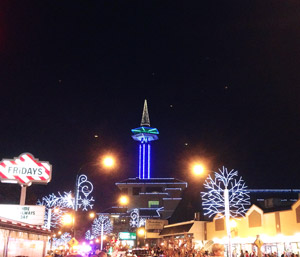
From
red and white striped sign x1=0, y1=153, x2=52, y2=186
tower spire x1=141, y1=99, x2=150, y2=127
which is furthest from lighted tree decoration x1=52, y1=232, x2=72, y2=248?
tower spire x1=141, y1=99, x2=150, y2=127

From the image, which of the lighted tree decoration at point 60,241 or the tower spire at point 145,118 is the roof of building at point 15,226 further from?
the tower spire at point 145,118

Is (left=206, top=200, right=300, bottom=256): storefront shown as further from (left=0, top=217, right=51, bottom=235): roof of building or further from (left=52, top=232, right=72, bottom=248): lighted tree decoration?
(left=52, top=232, right=72, bottom=248): lighted tree decoration

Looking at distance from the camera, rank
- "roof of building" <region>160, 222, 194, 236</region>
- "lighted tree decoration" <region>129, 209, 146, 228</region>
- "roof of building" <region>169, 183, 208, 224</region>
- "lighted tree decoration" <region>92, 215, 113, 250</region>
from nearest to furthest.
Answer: "roof of building" <region>160, 222, 194, 236</region>
"roof of building" <region>169, 183, 208, 224</region>
"lighted tree decoration" <region>129, 209, 146, 228</region>
"lighted tree decoration" <region>92, 215, 113, 250</region>

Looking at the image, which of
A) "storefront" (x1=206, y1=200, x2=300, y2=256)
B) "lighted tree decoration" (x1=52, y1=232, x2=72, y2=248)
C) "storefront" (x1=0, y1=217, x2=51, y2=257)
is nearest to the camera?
"storefront" (x1=0, y1=217, x2=51, y2=257)

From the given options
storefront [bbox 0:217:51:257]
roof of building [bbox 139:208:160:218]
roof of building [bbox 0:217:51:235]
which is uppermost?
roof of building [bbox 139:208:160:218]

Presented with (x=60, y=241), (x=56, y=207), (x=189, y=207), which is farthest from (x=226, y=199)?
(x=60, y=241)

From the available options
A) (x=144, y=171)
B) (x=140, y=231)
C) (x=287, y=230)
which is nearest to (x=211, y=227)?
(x=287, y=230)

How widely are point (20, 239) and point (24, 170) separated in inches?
213

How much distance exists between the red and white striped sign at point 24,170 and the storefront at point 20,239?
2.80 metres

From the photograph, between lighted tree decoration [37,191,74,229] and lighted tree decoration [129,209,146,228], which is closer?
lighted tree decoration [37,191,74,229]

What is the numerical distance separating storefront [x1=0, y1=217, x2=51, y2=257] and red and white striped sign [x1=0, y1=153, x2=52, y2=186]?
9.19 ft

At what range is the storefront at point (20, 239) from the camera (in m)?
12.8

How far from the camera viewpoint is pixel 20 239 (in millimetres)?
14578

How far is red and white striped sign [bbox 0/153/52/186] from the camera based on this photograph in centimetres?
Result: 1900
